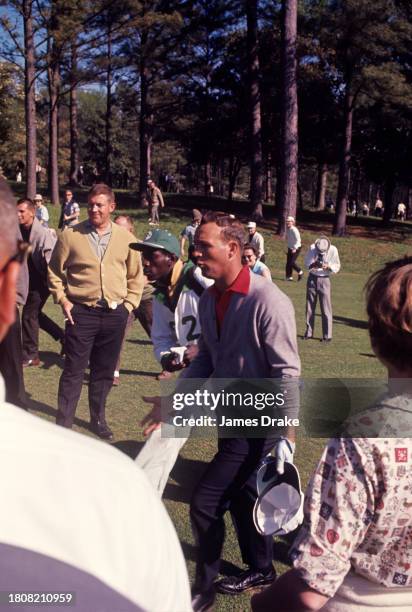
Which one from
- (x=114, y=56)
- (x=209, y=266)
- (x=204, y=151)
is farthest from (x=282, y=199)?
(x=209, y=266)

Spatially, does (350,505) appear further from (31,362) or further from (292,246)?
(292,246)

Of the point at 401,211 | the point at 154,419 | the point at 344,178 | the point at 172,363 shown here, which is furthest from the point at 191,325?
the point at 401,211

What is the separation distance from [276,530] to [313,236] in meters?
30.5

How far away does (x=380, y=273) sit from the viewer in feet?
6.36

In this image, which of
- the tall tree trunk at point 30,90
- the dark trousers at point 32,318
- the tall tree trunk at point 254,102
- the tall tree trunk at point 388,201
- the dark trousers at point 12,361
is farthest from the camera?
the tall tree trunk at point 388,201

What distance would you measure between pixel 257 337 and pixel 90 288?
3.00m

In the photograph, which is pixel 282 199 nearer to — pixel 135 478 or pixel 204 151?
pixel 204 151

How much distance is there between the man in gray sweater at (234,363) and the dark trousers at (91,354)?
2518 millimetres

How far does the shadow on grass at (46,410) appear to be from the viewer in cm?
690

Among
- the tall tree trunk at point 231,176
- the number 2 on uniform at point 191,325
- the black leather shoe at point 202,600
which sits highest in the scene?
the tall tree trunk at point 231,176

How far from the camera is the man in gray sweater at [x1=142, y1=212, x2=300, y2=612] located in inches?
140

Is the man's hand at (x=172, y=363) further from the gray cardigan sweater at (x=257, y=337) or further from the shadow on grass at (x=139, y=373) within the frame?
the shadow on grass at (x=139, y=373)

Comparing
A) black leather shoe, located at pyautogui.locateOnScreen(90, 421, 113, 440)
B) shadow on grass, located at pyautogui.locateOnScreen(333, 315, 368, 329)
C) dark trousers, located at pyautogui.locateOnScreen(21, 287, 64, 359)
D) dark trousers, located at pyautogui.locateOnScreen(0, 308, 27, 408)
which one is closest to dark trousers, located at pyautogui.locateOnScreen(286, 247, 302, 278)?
shadow on grass, located at pyautogui.locateOnScreen(333, 315, 368, 329)

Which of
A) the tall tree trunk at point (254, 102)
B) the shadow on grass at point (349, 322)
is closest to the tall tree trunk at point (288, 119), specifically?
the tall tree trunk at point (254, 102)
